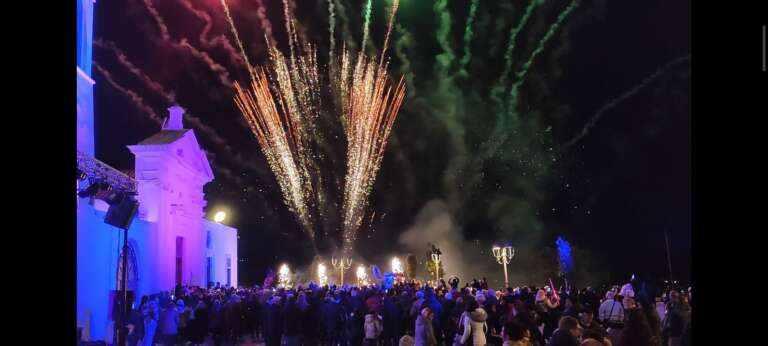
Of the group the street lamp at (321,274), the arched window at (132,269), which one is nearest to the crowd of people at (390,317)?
the arched window at (132,269)

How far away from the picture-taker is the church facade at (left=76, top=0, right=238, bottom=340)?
18.8 meters

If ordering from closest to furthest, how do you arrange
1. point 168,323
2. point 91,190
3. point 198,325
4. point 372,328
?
point 372,328 < point 168,323 < point 91,190 < point 198,325

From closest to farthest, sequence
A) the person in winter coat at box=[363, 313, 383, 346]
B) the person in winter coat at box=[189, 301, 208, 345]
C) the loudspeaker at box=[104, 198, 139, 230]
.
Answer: the person in winter coat at box=[363, 313, 383, 346] < the loudspeaker at box=[104, 198, 139, 230] < the person in winter coat at box=[189, 301, 208, 345]

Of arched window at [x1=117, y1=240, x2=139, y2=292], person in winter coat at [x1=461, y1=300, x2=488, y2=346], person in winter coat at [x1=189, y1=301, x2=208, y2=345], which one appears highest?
arched window at [x1=117, y1=240, x2=139, y2=292]

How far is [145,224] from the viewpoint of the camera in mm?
24953

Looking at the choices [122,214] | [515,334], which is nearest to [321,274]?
[122,214]

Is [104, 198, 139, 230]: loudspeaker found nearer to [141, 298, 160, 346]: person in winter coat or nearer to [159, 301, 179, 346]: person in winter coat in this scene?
[141, 298, 160, 346]: person in winter coat

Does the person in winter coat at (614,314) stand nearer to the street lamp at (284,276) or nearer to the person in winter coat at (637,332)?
the person in winter coat at (637,332)

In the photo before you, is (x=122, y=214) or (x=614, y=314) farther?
(x=122, y=214)

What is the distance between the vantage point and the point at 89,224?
19062 millimetres

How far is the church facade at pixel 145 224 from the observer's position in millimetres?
18766

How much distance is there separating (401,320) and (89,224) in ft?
30.4

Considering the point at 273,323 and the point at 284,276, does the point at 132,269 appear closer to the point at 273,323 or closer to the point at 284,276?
the point at 273,323

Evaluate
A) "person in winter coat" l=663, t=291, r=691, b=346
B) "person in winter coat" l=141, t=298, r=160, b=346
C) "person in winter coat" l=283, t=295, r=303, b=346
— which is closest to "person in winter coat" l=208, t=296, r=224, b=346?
"person in winter coat" l=141, t=298, r=160, b=346
